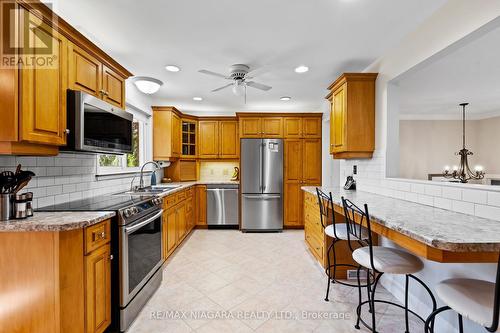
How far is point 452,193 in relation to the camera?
1804 mm

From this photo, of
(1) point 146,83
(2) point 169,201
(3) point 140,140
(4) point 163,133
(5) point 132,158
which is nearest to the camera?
(1) point 146,83

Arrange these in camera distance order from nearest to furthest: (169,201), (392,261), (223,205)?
(392,261) → (169,201) → (223,205)

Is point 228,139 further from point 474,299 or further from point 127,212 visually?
point 474,299

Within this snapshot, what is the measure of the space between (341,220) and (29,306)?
2.71 meters

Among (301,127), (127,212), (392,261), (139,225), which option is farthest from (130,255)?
(301,127)

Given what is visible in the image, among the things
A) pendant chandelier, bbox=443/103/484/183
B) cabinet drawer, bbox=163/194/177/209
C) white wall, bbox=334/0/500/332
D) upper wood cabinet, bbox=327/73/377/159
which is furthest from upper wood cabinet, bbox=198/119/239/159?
pendant chandelier, bbox=443/103/484/183

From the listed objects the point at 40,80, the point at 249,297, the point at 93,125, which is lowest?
the point at 249,297

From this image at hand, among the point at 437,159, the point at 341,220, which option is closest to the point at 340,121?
the point at 341,220

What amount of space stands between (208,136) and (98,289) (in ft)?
12.3

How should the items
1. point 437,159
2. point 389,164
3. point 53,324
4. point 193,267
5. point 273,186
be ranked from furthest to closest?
point 437,159
point 273,186
point 193,267
point 389,164
point 53,324

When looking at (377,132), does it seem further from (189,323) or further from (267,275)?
(189,323)

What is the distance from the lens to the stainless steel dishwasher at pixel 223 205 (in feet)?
15.3

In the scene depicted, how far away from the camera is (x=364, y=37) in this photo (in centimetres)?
231

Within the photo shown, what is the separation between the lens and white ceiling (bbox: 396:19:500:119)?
2.40m
